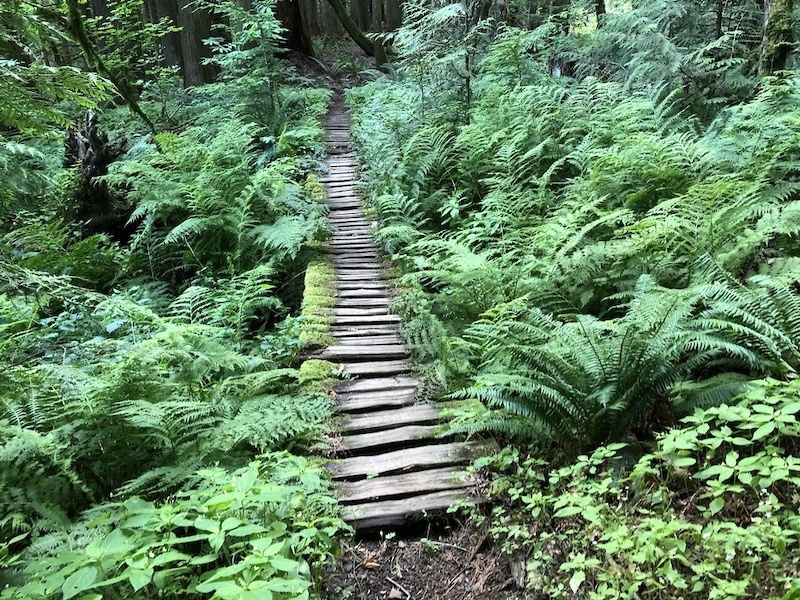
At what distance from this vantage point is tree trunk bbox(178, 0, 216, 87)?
13734mm

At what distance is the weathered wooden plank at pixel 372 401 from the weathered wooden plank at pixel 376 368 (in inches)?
12.4

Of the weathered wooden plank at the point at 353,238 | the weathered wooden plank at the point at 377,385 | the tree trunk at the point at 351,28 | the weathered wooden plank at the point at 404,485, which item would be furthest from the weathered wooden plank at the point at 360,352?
the tree trunk at the point at 351,28

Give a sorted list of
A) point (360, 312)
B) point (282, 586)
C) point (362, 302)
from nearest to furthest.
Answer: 1. point (282, 586)
2. point (360, 312)
3. point (362, 302)

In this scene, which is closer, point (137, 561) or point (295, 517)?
point (137, 561)

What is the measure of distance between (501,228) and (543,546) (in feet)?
12.4

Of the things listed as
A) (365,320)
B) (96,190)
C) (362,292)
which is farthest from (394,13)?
(365,320)

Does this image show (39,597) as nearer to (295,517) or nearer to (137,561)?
(137,561)

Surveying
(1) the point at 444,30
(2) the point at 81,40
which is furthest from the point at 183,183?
(1) the point at 444,30

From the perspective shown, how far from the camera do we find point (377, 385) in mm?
4500

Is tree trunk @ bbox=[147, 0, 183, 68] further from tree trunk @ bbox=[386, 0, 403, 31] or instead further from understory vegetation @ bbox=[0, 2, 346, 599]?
understory vegetation @ bbox=[0, 2, 346, 599]

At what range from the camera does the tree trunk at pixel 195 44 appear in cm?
1373

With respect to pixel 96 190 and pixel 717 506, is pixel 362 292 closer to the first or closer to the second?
pixel 717 506

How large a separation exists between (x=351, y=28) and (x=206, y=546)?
20.0m

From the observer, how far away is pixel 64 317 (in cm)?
623
